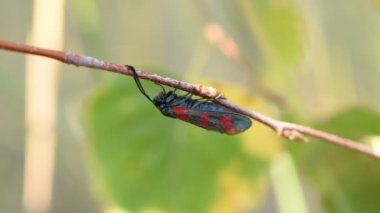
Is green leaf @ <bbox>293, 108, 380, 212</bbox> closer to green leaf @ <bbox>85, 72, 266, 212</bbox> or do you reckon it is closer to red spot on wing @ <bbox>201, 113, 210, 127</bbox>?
green leaf @ <bbox>85, 72, 266, 212</bbox>

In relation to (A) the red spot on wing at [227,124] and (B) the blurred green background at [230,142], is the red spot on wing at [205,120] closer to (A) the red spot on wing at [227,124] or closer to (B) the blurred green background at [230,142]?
(A) the red spot on wing at [227,124]

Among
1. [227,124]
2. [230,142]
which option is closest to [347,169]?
[230,142]

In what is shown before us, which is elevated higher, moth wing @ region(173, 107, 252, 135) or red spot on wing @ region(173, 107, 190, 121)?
red spot on wing @ region(173, 107, 190, 121)

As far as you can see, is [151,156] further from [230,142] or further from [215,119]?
[215,119]

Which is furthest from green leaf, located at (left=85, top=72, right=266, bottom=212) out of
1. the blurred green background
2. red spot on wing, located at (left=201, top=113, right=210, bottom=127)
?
red spot on wing, located at (left=201, top=113, right=210, bottom=127)

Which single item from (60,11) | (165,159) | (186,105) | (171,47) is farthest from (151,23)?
(186,105)

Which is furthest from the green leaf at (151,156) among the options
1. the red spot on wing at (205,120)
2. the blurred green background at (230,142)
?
the red spot on wing at (205,120)
